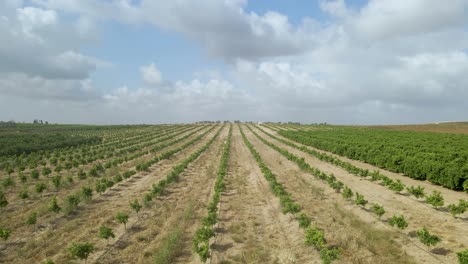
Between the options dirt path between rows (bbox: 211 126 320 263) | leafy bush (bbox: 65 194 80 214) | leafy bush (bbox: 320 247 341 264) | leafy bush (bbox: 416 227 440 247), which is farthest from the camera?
leafy bush (bbox: 65 194 80 214)

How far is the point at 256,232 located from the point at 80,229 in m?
7.46

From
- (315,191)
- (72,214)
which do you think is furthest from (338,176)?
(72,214)

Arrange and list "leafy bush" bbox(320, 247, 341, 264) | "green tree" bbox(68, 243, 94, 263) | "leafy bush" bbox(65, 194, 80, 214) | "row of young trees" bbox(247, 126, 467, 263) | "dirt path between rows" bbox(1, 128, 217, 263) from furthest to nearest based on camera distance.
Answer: "leafy bush" bbox(65, 194, 80, 214)
"dirt path between rows" bbox(1, 128, 217, 263)
"row of young trees" bbox(247, 126, 467, 263)
"green tree" bbox(68, 243, 94, 263)
"leafy bush" bbox(320, 247, 341, 264)

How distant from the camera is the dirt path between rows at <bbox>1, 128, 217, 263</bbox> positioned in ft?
35.8

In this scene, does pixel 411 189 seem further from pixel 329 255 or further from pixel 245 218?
pixel 329 255

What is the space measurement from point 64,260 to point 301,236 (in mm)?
8404

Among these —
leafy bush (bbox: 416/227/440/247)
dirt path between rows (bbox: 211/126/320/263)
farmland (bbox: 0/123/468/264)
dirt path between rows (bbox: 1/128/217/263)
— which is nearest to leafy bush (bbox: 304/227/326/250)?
farmland (bbox: 0/123/468/264)

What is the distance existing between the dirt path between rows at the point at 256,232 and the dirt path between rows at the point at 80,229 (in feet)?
14.4

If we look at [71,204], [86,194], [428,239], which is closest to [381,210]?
[428,239]

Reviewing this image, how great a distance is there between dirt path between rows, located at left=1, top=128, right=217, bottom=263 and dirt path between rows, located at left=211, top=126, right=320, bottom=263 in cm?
440

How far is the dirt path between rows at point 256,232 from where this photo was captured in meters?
10.6

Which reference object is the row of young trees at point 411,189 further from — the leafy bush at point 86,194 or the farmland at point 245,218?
the leafy bush at point 86,194

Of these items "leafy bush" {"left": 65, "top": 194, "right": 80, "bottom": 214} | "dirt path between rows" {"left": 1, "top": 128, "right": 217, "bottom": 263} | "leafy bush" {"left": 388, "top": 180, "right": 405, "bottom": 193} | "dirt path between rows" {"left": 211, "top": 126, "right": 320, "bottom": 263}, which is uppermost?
"leafy bush" {"left": 388, "top": 180, "right": 405, "bottom": 193}

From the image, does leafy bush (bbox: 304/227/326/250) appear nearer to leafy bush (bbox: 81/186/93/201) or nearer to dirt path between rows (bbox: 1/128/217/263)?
dirt path between rows (bbox: 1/128/217/263)
